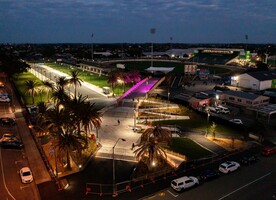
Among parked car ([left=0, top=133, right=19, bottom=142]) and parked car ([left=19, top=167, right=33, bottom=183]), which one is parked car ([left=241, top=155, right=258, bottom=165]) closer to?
parked car ([left=19, top=167, right=33, bottom=183])

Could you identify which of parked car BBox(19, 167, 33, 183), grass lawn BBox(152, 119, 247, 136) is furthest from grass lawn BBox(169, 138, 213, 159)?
parked car BBox(19, 167, 33, 183)

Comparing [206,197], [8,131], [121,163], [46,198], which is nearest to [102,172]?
[121,163]

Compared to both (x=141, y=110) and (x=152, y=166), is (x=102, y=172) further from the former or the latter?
(x=141, y=110)

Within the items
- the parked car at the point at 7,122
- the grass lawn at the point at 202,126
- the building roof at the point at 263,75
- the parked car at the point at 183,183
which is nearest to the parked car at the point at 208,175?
the parked car at the point at 183,183

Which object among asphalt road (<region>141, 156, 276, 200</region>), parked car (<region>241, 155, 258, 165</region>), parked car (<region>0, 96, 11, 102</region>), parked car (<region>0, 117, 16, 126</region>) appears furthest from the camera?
parked car (<region>0, 96, 11, 102</region>)

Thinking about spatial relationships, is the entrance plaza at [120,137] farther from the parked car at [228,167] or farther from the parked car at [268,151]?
the parked car at [268,151]

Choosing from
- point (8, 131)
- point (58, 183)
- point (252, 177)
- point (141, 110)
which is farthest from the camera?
point (141, 110)
